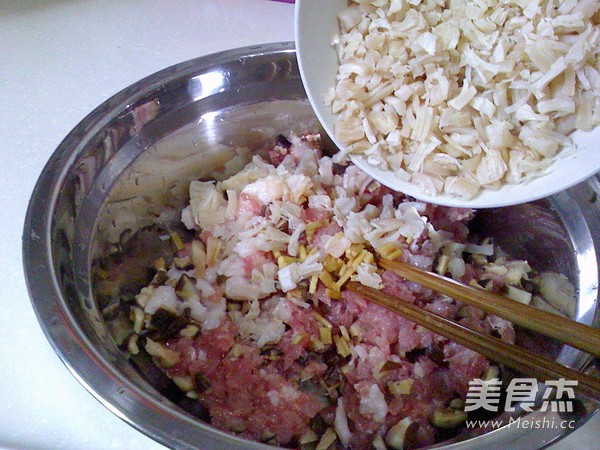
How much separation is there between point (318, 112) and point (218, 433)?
1.92 feet

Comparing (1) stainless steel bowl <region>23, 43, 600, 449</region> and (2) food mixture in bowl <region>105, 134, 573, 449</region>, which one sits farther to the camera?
(2) food mixture in bowl <region>105, 134, 573, 449</region>

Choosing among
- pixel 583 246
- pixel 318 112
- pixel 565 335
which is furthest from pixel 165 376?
pixel 583 246

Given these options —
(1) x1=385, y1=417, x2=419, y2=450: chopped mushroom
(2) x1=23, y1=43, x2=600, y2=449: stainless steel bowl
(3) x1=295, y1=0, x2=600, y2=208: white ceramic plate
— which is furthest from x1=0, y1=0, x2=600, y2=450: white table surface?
(3) x1=295, y1=0, x2=600, y2=208: white ceramic plate

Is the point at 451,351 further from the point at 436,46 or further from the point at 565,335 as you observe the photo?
the point at 436,46

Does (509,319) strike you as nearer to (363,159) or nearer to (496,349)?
(496,349)

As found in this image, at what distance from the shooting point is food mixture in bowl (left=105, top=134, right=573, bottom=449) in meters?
0.96

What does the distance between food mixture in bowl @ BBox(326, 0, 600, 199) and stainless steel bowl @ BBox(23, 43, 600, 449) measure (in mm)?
229

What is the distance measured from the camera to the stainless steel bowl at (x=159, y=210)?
2.49 ft

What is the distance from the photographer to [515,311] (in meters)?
0.83

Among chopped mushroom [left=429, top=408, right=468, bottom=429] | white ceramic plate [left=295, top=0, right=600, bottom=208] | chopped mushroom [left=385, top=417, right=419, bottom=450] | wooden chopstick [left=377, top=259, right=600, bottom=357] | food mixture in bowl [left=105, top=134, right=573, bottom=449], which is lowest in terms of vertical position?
chopped mushroom [left=429, top=408, right=468, bottom=429]

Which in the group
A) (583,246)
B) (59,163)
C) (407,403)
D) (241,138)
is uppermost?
(59,163)

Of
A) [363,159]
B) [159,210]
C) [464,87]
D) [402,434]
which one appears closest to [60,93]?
[159,210]

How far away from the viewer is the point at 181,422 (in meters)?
0.74

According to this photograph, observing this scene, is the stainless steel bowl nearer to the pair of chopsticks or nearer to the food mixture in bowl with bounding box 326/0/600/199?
the pair of chopsticks
